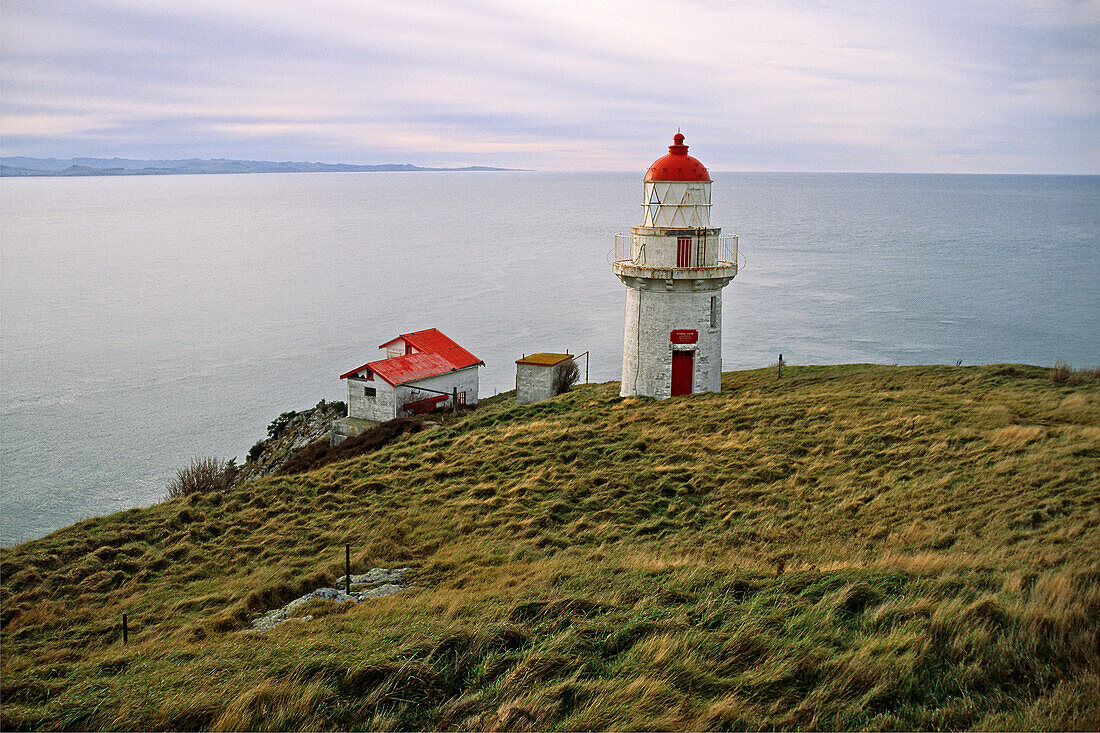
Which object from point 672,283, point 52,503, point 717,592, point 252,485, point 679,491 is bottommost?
point 52,503

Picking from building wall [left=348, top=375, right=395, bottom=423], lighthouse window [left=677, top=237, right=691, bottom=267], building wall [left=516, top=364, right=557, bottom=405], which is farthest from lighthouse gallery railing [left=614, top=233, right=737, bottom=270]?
building wall [left=348, top=375, right=395, bottom=423]

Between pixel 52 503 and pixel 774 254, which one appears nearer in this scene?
pixel 52 503

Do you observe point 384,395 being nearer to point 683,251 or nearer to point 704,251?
point 683,251

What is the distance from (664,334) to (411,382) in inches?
443

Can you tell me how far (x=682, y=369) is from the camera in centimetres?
2322

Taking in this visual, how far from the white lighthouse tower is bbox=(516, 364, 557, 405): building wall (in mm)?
6249

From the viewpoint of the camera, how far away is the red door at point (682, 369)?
23156 millimetres

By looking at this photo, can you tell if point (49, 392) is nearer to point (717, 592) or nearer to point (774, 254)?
point (717, 592)

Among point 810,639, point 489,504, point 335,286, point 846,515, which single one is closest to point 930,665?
point 810,639

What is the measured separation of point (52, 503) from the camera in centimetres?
2864

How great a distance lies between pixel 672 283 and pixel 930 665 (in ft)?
57.3

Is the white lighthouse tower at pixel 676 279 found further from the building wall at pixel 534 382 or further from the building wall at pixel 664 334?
the building wall at pixel 534 382

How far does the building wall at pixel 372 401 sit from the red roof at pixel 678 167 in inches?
518

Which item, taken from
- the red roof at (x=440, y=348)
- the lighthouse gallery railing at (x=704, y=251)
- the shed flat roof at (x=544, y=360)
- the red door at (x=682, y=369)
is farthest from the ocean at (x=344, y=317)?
the red door at (x=682, y=369)
